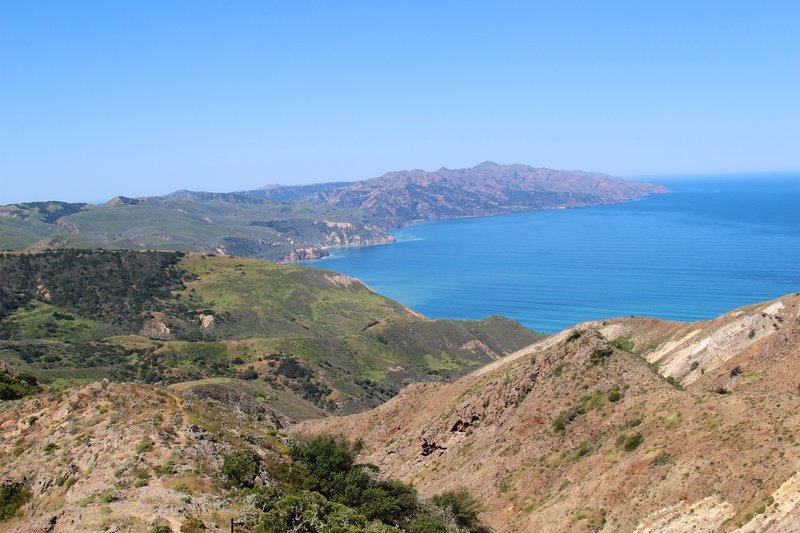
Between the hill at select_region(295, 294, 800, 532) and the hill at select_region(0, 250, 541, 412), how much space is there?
160 feet

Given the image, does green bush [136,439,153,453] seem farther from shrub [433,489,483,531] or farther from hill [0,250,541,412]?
hill [0,250,541,412]

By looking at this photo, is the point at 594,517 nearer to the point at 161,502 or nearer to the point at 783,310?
the point at 161,502

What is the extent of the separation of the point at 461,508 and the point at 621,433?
11.2 meters

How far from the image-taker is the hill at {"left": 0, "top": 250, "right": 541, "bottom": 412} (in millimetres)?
120375

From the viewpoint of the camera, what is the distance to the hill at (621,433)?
30.7m

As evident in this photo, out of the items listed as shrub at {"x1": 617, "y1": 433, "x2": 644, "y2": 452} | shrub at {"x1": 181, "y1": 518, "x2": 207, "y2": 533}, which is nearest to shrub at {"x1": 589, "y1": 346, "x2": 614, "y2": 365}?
shrub at {"x1": 617, "y1": 433, "x2": 644, "y2": 452}

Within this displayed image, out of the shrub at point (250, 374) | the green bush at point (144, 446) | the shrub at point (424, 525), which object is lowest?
the shrub at point (250, 374)

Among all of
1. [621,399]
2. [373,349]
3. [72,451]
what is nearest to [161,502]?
[72,451]

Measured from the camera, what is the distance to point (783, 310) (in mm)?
64500

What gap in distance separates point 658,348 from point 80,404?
61758mm

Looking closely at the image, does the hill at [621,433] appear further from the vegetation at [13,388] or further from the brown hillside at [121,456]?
the vegetation at [13,388]

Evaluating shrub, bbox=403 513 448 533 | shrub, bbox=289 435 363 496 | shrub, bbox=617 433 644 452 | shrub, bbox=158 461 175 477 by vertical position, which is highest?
shrub, bbox=158 461 175 477

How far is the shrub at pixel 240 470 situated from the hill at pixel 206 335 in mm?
72084

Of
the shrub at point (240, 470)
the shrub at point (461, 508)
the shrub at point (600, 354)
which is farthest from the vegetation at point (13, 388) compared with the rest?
the shrub at point (600, 354)
